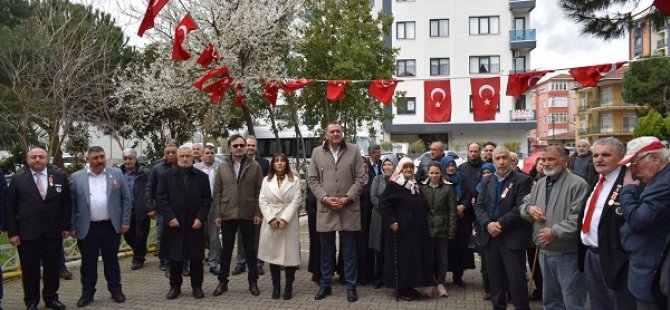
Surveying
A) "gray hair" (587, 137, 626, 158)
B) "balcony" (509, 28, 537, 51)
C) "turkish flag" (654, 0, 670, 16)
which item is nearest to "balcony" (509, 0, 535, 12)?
"balcony" (509, 28, 537, 51)

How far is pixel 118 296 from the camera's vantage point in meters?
6.57

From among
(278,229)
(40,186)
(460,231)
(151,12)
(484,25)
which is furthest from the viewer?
(484,25)

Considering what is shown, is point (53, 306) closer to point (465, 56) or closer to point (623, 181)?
point (623, 181)

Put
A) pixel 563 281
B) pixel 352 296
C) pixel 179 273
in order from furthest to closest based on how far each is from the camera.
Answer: pixel 179 273
pixel 352 296
pixel 563 281

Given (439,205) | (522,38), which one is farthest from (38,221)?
(522,38)

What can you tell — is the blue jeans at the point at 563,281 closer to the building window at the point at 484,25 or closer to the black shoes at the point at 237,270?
the black shoes at the point at 237,270

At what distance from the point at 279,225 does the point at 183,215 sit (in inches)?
47.9

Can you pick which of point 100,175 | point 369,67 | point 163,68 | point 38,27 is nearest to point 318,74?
point 369,67

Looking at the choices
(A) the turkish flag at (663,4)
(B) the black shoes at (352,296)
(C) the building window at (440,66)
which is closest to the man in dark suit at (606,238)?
(B) the black shoes at (352,296)

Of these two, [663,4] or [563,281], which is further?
[663,4]

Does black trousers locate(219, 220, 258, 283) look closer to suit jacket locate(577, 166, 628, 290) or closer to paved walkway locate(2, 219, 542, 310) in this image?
paved walkway locate(2, 219, 542, 310)

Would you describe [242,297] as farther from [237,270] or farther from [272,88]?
[272,88]

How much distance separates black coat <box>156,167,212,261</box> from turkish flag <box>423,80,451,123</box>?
16.5 ft

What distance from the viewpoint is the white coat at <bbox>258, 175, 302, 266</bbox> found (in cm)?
652
